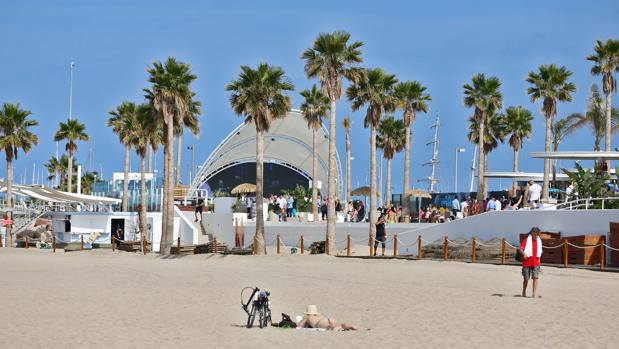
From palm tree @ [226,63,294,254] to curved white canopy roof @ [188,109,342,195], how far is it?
3204 centimetres

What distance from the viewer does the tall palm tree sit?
39.3m

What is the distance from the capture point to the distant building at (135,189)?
57.2 meters

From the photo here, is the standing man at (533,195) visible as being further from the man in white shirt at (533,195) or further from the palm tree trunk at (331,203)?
the palm tree trunk at (331,203)

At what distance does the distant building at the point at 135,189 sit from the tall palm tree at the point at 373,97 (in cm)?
2059

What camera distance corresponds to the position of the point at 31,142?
51.8m

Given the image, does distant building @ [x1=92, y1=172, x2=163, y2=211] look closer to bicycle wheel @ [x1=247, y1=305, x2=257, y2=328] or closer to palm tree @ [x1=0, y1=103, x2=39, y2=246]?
palm tree @ [x1=0, y1=103, x2=39, y2=246]

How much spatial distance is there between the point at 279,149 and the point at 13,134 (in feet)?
105

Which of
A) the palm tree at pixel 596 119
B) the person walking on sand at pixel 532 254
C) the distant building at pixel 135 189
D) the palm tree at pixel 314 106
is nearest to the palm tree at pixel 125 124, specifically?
the distant building at pixel 135 189

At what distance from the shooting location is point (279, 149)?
79.7 m

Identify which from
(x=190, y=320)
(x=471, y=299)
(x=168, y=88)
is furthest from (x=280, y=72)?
(x=190, y=320)

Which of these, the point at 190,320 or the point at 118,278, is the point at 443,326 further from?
the point at 118,278

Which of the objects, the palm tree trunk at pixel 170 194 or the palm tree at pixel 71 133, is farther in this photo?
the palm tree at pixel 71 133

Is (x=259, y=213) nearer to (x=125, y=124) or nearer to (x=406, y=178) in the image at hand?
(x=406, y=178)

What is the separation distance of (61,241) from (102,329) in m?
36.1
